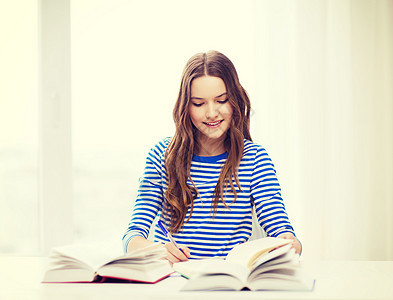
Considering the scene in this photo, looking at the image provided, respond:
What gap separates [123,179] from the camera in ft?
8.07

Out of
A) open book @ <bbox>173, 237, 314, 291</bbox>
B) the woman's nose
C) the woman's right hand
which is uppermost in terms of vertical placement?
the woman's nose

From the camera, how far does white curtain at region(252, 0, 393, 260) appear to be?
214 centimetres

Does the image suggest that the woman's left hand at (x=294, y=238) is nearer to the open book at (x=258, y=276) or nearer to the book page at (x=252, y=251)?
the book page at (x=252, y=251)

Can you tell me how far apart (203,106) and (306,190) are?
34.7 inches

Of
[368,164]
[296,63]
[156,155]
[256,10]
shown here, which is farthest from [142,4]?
[368,164]

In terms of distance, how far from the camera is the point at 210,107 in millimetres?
1474

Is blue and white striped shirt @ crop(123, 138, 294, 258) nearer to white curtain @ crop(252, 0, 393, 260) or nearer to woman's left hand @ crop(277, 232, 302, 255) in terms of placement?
woman's left hand @ crop(277, 232, 302, 255)

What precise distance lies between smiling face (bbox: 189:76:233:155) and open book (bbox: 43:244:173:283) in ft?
1.88

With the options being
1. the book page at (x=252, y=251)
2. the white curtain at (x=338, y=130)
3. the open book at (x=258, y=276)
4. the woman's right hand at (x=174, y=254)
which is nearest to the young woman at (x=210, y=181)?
the woman's right hand at (x=174, y=254)

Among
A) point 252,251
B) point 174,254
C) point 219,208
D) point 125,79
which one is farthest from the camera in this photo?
point 125,79

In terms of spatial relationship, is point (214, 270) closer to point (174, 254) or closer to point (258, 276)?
point (258, 276)

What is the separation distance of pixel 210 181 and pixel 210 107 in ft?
0.79

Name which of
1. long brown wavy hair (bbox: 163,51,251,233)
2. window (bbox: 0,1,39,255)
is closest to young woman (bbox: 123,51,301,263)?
long brown wavy hair (bbox: 163,51,251,233)

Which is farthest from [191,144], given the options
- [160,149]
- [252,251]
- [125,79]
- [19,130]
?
[19,130]
